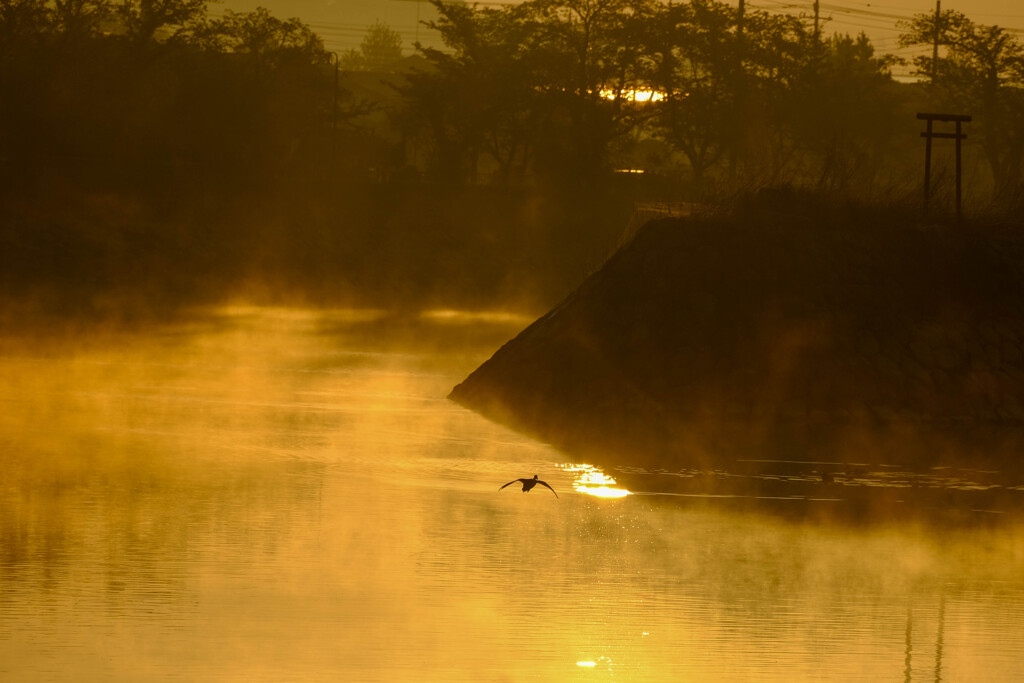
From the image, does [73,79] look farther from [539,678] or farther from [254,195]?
[539,678]

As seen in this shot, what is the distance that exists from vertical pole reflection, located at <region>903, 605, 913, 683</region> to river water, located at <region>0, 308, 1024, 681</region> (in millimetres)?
24

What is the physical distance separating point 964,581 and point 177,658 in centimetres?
534

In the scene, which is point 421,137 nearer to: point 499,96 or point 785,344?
point 499,96

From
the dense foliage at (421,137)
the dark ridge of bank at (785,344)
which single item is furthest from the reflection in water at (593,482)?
the dense foliage at (421,137)

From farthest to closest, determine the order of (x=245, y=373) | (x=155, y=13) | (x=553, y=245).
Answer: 1. (x=155, y=13)
2. (x=553, y=245)
3. (x=245, y=373)

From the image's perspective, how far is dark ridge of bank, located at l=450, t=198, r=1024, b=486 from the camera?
→ 18531 millimetres

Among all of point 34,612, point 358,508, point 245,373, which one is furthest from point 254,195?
point 34,612

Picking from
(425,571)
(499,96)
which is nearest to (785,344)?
(425,571)

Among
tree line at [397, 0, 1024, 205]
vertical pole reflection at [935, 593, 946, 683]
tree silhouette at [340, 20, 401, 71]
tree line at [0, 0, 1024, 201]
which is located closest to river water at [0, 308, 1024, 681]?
vertical pole reflection at [935, 593, 946, 683]

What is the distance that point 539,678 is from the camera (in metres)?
7.75

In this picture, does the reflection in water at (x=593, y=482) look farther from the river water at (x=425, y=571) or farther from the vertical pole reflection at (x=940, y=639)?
the vertical pole reflection at (x=940, y=639)

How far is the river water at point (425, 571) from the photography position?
26.6 ft

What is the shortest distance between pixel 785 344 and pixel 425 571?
1064cm

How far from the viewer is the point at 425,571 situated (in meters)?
10.1
